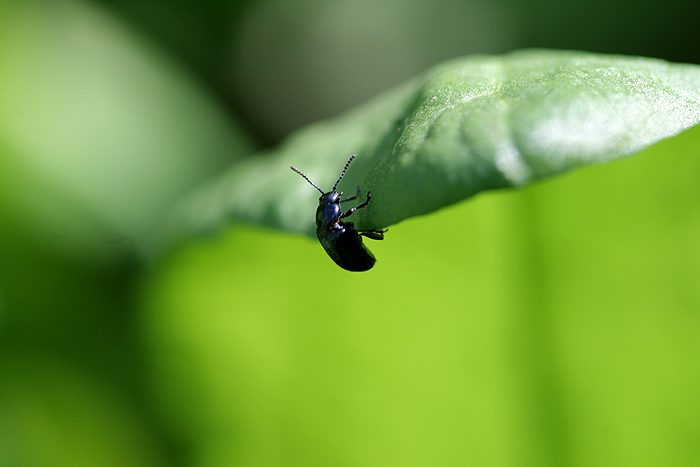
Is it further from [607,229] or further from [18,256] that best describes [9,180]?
[607,229]

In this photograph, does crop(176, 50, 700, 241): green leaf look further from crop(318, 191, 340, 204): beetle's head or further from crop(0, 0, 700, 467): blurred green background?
crop(0, 0, 700, 467): blurred green background

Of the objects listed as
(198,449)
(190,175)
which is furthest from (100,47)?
(198,449)

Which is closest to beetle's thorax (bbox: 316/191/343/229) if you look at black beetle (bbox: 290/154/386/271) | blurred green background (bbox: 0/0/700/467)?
black beetle (bbox: 290/154/386/271)

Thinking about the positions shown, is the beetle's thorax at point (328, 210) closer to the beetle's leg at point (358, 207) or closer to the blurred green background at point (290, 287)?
the beetle's leg at point (358, 207)

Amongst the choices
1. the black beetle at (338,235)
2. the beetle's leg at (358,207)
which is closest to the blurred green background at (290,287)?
the black beetle at (338,235)

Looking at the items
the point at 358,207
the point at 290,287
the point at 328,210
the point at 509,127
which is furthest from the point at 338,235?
the point at 509,127

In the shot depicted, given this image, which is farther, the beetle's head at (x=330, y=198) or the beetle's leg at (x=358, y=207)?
the beetle's head at (x=330, y=198)

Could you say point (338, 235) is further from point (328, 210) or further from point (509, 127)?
point (509, 127)
